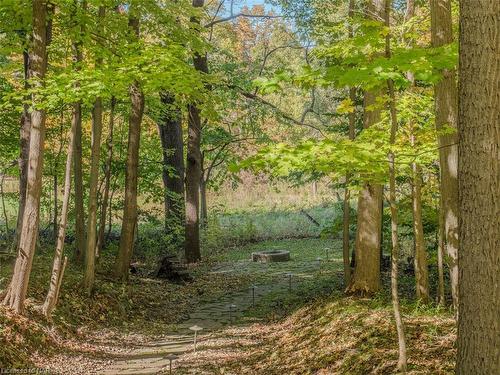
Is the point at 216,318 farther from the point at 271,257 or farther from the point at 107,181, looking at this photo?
the point at 271,257

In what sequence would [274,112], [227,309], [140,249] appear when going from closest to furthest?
[227,309] < [140,249] < [274,112]

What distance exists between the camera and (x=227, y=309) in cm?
1052

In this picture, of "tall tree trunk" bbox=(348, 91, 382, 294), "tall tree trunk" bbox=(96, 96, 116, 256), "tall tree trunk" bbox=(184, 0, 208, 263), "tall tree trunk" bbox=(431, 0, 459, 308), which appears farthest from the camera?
"tall tree trunk" bbox=(184, 0, 208, 263)

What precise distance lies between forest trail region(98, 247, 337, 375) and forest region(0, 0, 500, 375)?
0.06m

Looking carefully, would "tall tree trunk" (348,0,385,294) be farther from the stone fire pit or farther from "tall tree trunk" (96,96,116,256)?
the stone fire pit

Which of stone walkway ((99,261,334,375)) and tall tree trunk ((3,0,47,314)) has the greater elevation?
tall tree trunk ((3,0,47,314))

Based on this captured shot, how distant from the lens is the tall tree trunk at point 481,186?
130 inches

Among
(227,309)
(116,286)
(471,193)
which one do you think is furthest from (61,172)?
(471,193)

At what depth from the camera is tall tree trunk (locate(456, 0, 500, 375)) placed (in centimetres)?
330

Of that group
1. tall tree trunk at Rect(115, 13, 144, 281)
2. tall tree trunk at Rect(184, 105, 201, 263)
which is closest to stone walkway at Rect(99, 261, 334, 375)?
tall tree trunk at Rect(184, 105, 201, 263)

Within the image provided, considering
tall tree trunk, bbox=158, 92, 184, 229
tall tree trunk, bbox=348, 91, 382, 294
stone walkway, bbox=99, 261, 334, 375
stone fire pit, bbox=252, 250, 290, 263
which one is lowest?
stone walkway, bbox=99, 261, 334, 375

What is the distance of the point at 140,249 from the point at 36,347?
9.99 metres

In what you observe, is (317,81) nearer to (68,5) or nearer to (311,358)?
(311,358)

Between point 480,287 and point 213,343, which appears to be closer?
point 480,287
